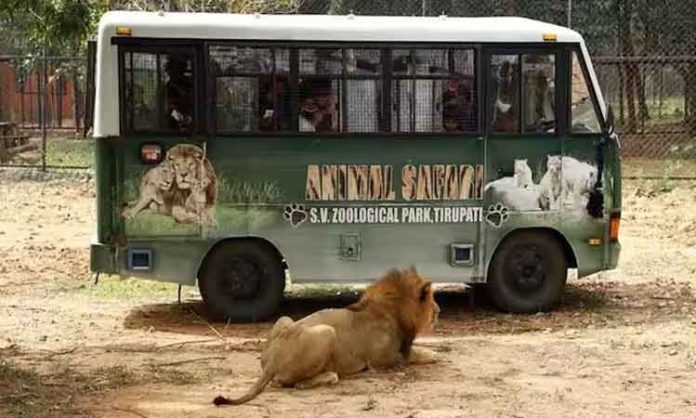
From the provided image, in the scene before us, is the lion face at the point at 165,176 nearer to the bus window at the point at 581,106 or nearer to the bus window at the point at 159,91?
the bus window at the point at 159,91

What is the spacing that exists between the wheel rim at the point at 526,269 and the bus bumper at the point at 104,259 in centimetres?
305

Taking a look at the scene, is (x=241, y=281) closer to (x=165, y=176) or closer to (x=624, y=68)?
(x=165, y=176)

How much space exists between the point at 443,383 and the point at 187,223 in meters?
2.70

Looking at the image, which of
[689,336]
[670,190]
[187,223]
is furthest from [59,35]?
[670,190]

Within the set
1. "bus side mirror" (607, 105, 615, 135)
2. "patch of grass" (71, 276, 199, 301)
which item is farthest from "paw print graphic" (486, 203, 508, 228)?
"patch of grass" (71, 276, 199, 301)

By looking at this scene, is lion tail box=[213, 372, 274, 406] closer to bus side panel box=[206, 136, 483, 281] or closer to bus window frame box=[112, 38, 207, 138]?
bus side panel box=[206, 136, 483, 281]

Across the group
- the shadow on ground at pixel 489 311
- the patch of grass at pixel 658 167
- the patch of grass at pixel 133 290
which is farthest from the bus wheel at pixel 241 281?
the patch of grass at pixel 658 167

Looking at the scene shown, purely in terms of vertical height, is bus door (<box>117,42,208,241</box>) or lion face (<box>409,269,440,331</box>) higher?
bus door (<box>117,42,208,241</box>)

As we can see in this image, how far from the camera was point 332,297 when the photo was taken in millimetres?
10008

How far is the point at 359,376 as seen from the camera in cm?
Answer: 683

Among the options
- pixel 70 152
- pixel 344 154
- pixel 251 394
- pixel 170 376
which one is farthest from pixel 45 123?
pixel 251 394

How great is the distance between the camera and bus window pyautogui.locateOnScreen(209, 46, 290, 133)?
847cm

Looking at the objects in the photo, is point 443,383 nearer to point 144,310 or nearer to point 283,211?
point 283,211

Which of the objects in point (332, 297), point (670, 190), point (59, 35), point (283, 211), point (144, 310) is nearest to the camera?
point (59, 35)
